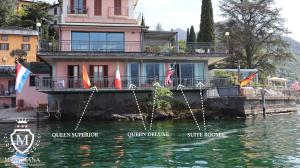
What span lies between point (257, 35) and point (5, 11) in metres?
A: 47.7

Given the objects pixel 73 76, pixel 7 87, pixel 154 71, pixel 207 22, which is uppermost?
pixel 207 22

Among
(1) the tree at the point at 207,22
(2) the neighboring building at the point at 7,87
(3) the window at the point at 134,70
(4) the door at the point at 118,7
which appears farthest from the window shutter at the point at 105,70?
(1) the tree at the point at 207,22

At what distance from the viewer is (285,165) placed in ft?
45.3

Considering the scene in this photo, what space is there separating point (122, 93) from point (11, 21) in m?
49.7

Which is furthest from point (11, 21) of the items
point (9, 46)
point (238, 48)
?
point (238, 48)

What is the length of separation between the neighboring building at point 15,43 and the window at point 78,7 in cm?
2982

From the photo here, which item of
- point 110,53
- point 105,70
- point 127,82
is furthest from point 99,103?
point 110,53

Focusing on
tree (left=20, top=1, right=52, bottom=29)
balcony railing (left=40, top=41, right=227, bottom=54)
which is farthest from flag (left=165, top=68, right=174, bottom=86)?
tree (left=20, top=1, right=52, bottom=29)

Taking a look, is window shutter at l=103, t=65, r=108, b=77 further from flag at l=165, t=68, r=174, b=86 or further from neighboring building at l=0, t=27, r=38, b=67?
neighboring building at l=0, t=27, r=38, b=67

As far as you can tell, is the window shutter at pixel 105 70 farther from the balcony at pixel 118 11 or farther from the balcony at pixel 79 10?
the balcony at pixel 79 10

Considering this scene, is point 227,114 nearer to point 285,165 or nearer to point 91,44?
point 91,44

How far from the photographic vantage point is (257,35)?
6169 centimetres

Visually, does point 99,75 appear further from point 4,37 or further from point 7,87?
point 4,37

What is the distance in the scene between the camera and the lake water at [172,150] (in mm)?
14406
